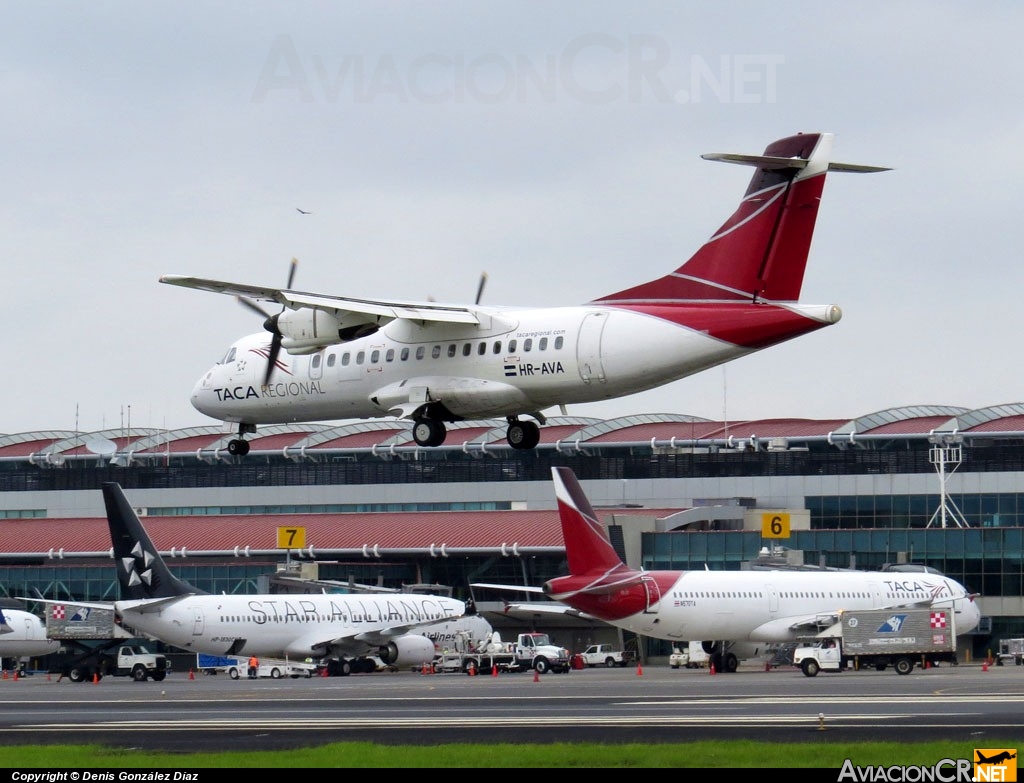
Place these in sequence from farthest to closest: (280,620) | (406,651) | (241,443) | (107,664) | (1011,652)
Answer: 1. (1011,652)
2. (107,664)
3. (406,651)
4. (280,620)
5. (241,443)

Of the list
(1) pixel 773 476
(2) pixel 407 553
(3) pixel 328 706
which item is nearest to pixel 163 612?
(3) pixel 328 706

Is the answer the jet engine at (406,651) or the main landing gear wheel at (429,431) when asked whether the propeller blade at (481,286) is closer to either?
the main landing gear wheel at (429,431)

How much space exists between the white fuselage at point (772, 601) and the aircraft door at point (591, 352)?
33.4 m

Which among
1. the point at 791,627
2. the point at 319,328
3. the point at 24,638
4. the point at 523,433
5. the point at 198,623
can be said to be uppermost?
the point at 319,328

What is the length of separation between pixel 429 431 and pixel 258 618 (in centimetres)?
3675

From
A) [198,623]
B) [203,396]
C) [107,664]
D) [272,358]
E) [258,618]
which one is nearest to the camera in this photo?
[272,358]

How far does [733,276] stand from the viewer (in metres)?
41.9

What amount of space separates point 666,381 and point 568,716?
1011 cm

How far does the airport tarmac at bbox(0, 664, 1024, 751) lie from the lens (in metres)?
37.7

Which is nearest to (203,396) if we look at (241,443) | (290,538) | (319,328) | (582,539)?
(241,443)

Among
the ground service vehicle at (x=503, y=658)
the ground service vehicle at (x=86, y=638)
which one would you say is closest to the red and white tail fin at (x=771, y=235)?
the ground service vehicle at (x=503, y=658)

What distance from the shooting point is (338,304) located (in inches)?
1772

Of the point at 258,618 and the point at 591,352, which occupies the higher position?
the point at 591,352

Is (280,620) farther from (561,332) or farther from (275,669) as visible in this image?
(561,332)
